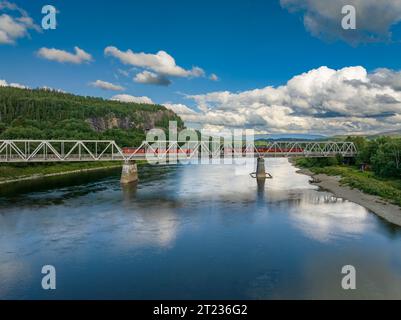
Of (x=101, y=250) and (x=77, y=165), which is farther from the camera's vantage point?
(x=77, y=165)

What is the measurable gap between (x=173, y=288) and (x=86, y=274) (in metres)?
6.97

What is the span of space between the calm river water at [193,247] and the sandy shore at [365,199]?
164cm

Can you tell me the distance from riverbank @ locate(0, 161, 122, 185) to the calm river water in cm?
2019

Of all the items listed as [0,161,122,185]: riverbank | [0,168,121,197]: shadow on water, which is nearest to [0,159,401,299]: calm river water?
[0,168,121,197]: shadow on water

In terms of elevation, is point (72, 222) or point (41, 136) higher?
point (41, 136)

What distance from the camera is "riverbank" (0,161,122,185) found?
76.2 metres

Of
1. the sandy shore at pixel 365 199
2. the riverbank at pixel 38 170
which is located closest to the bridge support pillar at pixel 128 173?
the riverbank at pixel 38 170

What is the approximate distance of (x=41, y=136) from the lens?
370 feet

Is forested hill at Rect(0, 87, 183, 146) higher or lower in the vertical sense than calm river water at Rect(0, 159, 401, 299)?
higher

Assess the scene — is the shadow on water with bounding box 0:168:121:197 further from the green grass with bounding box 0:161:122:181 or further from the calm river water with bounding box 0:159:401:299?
the calm river water with bounding box 0:159:401:299

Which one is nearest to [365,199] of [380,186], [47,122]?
[380,186]
